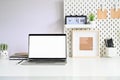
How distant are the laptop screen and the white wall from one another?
8.8 inches

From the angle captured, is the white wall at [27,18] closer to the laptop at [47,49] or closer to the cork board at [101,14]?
the laptop at [47,49]

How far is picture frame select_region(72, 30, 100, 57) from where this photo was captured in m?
1.80

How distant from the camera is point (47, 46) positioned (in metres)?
1.62

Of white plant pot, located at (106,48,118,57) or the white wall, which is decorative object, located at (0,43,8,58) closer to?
the white wall

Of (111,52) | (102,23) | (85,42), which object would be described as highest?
(102,23)

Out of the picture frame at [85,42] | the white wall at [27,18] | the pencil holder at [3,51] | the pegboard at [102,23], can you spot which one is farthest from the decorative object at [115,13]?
the pencil holder at [3,51]

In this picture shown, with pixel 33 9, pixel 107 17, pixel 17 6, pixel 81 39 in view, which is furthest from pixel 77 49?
pixel 17 6

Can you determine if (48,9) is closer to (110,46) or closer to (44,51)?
(44,51)

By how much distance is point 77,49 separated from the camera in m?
1.80

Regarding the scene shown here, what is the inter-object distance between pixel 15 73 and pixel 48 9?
89cm

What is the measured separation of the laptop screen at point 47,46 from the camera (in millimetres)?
1599

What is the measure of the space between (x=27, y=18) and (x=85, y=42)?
0.63 meters

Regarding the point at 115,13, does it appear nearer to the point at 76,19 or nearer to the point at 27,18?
the point at 76,19

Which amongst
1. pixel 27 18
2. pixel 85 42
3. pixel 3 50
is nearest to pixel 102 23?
pixel 85 42
